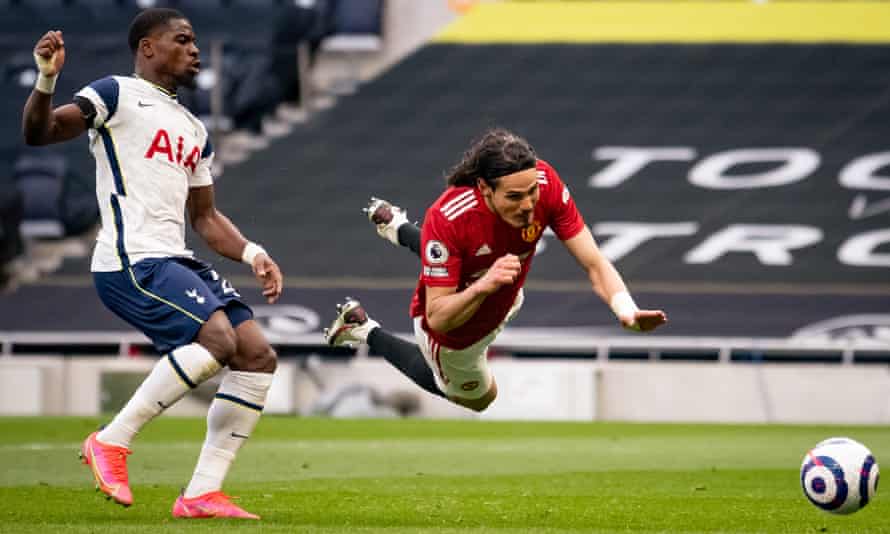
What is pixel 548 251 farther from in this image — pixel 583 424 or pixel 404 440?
pixel 404 440

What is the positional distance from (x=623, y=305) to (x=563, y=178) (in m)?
19.6

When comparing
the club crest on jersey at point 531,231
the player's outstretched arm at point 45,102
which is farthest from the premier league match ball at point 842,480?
the player's outstretched arm at point 45,102

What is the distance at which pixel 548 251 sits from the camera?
25828 mm

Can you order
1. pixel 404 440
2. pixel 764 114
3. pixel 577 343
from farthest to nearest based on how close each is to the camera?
pixel 764 114
pixel 577 343
pixel 404 440

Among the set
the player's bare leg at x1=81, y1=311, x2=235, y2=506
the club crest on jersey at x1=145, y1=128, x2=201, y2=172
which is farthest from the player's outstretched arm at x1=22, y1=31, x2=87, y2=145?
the player's bare leg at x1=81, y1=311, x2=235, y2=506

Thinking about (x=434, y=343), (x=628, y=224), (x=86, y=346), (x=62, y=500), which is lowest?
(x=86, y=346)

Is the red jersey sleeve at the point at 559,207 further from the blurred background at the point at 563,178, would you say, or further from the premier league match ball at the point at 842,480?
the blurred background at the point at 563,178

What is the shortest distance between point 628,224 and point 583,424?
679 centimetres

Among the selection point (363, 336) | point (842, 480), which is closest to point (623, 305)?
point (842, 480)

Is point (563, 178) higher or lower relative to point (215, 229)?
lower

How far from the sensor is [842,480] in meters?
7.67

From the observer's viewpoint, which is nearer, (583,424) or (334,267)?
(583,424)

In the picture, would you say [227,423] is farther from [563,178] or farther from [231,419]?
[563,178]

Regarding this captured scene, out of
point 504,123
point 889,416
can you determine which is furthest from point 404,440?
point 504,123
